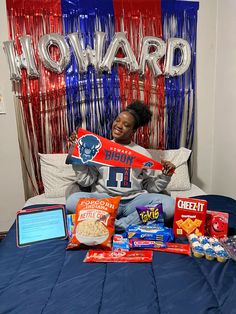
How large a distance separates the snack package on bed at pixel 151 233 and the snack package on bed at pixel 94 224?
108mm

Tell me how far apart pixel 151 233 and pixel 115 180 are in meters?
0.48

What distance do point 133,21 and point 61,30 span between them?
1.78 feet

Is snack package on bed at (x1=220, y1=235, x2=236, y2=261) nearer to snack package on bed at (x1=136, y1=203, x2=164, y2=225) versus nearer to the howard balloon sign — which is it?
snack package on bed at (x1=136, y1=203, x2=164, y2=225)

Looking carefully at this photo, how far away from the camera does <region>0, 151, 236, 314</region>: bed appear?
3.20 feet

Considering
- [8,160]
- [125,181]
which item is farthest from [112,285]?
[8,160]

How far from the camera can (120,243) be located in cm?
139

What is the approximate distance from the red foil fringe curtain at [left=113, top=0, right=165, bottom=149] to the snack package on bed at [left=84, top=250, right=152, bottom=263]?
1.16 m

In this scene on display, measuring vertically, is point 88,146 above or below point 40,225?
above

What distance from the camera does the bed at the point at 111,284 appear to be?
976 millimetres

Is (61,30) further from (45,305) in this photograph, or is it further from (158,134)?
(45,305)

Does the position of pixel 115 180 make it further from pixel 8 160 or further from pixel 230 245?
pixel 8 160

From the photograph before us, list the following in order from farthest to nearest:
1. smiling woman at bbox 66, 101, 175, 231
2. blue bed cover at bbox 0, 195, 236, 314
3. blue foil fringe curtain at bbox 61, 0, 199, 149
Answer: blue foil fringe curtain at bbox 61, 0, 199, 149 < smiling woman at bbox 66, 101, 175, 231 < blue bed cover at bbox 0, 195, 236, 314

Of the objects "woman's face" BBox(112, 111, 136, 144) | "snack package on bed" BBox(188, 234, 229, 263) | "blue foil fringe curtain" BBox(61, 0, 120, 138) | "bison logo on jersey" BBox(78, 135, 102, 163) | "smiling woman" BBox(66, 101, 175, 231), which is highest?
"blue foil fringe curtain" BBox(61, 0, 120, 138)

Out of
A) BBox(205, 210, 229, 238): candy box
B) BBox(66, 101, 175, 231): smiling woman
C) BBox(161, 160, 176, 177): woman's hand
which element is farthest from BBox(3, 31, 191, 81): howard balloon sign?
BBox(205, 210, 229, 238): candy box
